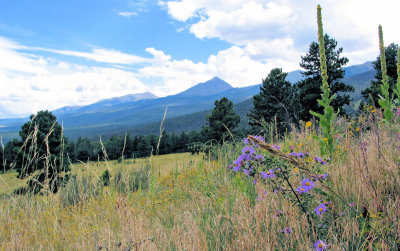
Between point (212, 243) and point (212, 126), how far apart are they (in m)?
47.3

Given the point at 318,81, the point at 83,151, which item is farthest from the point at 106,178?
the point at 83,151

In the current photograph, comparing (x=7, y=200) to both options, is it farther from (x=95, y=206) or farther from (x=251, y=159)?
(x=251, y=159)

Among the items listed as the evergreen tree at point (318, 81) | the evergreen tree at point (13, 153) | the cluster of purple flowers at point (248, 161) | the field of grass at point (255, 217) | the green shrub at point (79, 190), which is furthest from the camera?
the evergreen tree at point (318, 81)

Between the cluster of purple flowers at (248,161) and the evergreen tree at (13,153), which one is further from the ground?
the cluster of purple flowers at (248,161)

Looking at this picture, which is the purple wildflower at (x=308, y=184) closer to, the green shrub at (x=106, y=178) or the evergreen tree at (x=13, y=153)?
the green shrub at (x=106, y=178)

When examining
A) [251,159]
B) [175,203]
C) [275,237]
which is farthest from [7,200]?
[275,237]

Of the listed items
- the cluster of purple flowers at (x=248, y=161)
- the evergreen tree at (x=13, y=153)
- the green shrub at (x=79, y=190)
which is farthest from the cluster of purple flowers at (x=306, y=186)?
the evergreen tree at (x=13, y=153)

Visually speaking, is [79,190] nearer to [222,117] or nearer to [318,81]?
[318,81]

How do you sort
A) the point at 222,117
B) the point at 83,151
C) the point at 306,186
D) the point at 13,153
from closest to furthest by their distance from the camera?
the point at 306,186 < the point at 13,153 < the point at 222,117 < the point at 83,151

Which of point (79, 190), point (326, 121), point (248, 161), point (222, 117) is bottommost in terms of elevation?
point (79, 190)

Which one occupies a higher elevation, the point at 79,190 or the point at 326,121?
the point at 326,121

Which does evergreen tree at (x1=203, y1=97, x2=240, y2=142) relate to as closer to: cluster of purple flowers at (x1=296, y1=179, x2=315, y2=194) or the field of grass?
the field of grass

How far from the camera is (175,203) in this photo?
3420 millimetres

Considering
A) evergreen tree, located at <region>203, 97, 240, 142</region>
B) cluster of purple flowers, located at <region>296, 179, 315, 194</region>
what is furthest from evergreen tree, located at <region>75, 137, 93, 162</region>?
cluster of purple flowers, located at <region>296, 179, 315, 194</region>
